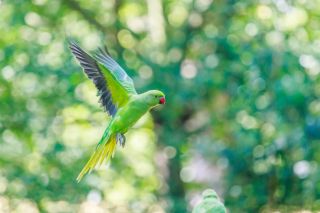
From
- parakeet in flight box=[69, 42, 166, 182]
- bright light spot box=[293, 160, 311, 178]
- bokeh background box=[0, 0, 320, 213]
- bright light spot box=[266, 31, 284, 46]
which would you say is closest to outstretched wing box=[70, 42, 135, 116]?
parakeet in flight box=[69, 42, 166, 182]

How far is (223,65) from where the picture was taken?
4797mm

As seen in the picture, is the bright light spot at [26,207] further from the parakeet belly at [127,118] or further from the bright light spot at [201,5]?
the parakeet belly at [127,118]

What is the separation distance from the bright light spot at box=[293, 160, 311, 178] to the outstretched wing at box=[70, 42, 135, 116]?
312cm

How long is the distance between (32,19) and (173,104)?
3.91 feet

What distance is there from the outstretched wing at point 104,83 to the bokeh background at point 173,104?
3019 millimetres

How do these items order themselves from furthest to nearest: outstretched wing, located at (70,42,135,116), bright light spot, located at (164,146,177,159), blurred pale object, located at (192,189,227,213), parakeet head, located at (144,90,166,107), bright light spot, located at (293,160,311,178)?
bright light spot, located at (164,146,177,159)
bright light spot, located at (293,160,311,178)
outstretched wing, located at (70,42,135,116)
parakeet head, located at (144,90,166,107)
blurred pale object, located at (192,189,227,213)


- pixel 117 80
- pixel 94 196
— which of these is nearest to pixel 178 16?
pixel 94 196

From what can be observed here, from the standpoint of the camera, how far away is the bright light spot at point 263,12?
5.02 meters

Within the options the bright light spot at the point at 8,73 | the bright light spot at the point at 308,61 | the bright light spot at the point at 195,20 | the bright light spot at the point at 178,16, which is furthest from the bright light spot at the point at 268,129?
the bright light spot at the point at 8,73

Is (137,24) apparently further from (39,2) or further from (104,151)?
(104,151)

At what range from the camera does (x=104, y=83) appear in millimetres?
1229

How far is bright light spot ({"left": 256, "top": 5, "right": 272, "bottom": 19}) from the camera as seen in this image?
198 inches

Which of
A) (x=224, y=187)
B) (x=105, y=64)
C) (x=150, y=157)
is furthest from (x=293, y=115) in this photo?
(x=105, y=64)

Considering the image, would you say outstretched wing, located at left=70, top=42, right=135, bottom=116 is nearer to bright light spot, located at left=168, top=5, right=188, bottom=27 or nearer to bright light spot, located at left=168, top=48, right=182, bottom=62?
bright light spot, located at left=168, top=48, right=182, bottom=62
